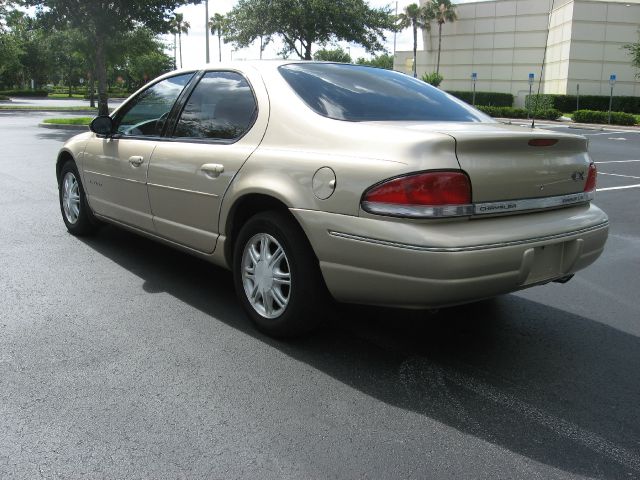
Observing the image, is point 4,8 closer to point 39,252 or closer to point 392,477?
point 39,252

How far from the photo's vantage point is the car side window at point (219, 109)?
13.1 feet

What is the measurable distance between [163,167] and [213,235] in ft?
2.34

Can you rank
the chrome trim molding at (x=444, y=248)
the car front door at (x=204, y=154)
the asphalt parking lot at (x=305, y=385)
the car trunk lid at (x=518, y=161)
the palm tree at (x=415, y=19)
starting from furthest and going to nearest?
the palm tree at (x=415, y=19)
the car front door at (x=204, y=154)
the car trunk lid at (x=518, y=161)
the chrome trim molding at (x=444, y=248)
the asphalt parking lot at (x=305, y=385)

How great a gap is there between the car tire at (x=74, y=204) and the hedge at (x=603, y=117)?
34693 millimetres

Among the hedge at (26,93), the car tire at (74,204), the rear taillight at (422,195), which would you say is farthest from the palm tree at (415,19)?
the rear taillight at (422,195)

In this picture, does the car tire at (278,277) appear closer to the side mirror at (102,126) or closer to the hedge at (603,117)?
the side mirror at (102,126)

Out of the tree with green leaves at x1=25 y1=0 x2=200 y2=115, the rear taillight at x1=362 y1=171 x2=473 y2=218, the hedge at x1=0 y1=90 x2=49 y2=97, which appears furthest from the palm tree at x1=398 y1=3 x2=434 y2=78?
the rear taillight at x1=362 y1=171 x2=473 y2=218

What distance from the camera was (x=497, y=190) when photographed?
3154 mm

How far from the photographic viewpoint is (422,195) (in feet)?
9.72

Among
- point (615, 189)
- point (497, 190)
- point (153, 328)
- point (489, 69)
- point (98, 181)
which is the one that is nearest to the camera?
point (497, 190)

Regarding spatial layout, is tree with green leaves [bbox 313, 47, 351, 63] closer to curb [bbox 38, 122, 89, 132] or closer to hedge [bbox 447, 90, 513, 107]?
hedge [bbox 447, 90, 513, 107]

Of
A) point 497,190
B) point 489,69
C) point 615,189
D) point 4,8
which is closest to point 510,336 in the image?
point 497,190

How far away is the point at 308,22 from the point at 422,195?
36.3 metres

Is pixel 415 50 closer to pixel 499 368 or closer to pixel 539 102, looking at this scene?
pixel 539 102
